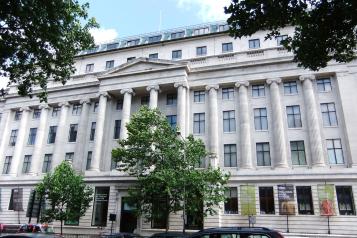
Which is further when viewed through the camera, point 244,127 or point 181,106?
point 181,106

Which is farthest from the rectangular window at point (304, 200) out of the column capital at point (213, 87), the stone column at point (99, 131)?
the stone column at point (99, 131)

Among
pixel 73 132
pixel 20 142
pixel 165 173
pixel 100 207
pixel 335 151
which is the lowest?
pixel 100 207

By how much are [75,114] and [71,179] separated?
12.1m

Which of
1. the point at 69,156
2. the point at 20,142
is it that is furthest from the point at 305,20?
the point at 20,142

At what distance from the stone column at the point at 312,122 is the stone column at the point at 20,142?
115 ft

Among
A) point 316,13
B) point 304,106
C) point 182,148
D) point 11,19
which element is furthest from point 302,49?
point 304,106

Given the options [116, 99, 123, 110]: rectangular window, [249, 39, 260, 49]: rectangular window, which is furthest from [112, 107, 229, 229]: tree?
[249, 39, 260, 49]: rectangular window

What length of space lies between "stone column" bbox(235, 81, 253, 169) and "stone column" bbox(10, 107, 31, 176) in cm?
2825

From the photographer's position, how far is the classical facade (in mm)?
29156

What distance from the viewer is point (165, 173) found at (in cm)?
2530

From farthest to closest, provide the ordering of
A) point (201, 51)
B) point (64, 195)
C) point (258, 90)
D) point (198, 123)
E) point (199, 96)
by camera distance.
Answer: point (201, 51) < point (199, 96) < point (198, 123) < point (258, 90) < point (64, 195)

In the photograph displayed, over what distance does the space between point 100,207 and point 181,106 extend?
45.9ft

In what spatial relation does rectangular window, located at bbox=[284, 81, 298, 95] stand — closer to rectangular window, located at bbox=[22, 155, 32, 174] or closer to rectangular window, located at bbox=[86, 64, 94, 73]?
rectangular window, located at bbox=[86, 64, 94, 73]

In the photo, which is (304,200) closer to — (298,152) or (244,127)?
(298,152)
